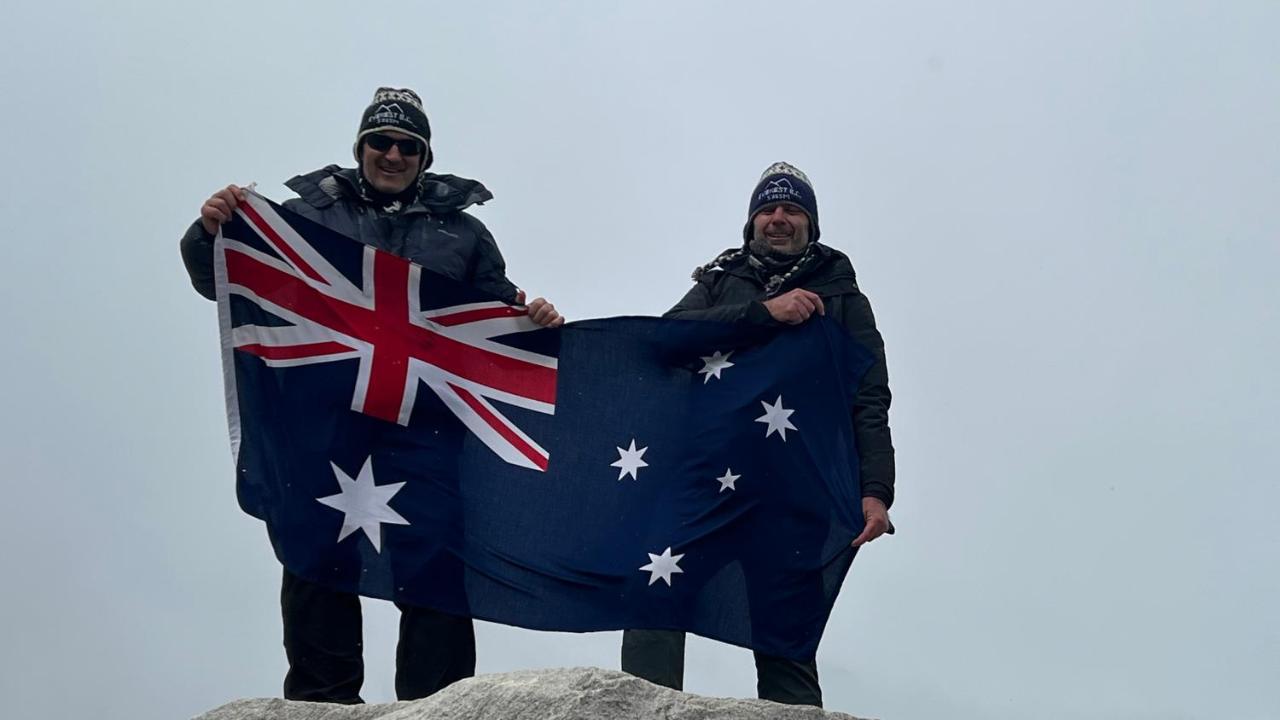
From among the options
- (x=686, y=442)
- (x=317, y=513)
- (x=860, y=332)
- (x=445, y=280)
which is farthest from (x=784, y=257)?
(x=317, y=513)

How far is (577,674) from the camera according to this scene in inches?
228

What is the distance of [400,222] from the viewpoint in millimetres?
8312

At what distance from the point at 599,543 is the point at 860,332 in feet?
6.23

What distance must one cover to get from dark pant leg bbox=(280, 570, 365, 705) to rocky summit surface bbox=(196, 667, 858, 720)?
1.12m

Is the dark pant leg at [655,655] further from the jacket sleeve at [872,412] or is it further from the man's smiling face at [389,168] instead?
the man's smiling face at [389,168]

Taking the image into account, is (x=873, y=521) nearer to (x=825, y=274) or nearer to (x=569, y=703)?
(x=825, y=274)

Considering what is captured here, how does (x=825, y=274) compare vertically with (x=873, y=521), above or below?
above

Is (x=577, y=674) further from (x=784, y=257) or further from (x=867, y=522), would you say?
(x=784, y=257)

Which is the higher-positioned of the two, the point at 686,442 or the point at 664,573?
the point at 686,442

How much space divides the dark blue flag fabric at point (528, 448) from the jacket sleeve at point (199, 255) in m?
0.11

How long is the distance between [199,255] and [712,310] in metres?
2.78

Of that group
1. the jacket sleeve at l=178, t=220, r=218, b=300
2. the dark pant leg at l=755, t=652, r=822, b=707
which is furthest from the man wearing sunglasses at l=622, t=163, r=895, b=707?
the jacket sleeve at l=178, t=220, r=218, b=300

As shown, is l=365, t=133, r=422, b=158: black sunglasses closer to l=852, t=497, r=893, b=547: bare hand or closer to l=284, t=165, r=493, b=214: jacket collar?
l=284, t=165, r=493, b=214: jacket collar

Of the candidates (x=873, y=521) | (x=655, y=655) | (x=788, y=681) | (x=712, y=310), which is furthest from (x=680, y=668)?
(x=712, y=310)
